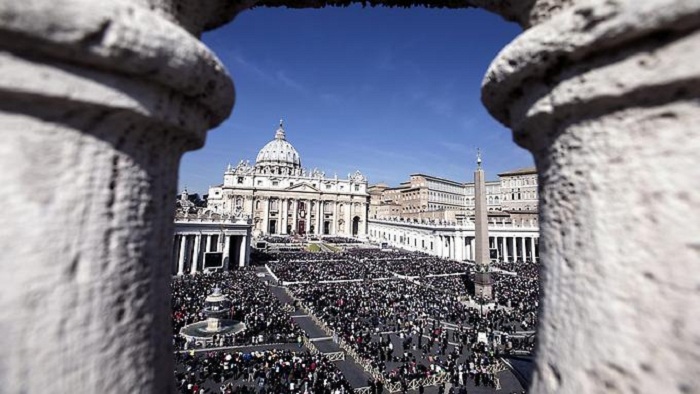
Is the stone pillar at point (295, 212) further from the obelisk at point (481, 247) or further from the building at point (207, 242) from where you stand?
the obelisk at point (481, 247)

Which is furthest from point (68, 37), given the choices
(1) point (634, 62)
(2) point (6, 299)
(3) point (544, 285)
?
(3) point (544, 285)

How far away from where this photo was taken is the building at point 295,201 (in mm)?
70312

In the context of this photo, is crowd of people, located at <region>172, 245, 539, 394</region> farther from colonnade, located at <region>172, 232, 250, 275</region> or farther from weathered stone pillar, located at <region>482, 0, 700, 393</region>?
weathered stone pillar, located at <region>482, 0, 700, 393</region>

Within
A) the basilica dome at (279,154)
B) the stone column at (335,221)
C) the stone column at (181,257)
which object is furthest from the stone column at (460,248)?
the basilica dome at (279,154)

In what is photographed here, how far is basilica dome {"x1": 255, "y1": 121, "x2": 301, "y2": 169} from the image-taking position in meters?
89.0

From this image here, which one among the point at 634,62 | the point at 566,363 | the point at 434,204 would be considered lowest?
the point at 566,363

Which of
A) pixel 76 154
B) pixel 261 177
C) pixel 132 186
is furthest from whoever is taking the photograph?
pixel 261 177

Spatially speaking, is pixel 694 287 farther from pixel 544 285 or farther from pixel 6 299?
pixel 6 299

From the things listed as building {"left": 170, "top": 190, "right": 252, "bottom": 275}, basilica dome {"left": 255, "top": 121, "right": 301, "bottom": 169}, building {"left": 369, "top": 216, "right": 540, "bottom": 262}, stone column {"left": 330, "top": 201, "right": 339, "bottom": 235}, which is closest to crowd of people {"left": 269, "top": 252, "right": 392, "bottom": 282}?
building {"left": 170, "top": 190, "right": 252, "bottom": 275}

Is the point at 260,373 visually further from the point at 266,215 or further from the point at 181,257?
the point at 266,215

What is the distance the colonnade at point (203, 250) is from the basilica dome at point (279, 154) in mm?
52412

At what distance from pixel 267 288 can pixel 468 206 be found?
232 ft

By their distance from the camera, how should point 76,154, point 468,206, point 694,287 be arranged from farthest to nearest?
point 468,206 < point 76,154 < point 694,287

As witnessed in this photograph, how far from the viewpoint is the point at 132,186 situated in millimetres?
1471
